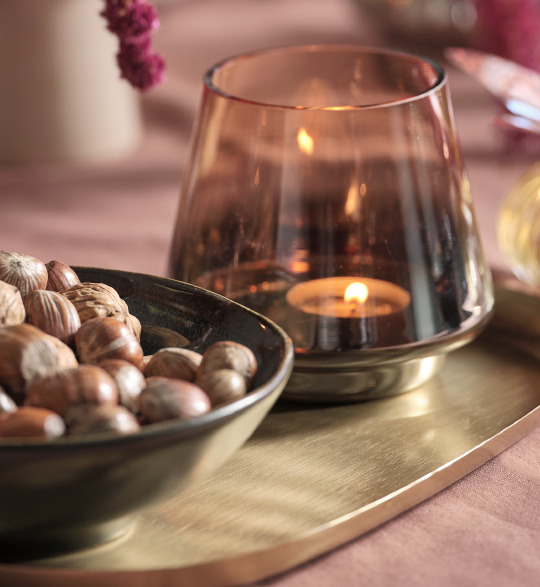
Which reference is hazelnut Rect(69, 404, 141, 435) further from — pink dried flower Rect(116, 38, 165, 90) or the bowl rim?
pink dried flower Rect(116, 38, 165, 90)

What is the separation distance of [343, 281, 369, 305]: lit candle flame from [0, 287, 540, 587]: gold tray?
1.6 inches

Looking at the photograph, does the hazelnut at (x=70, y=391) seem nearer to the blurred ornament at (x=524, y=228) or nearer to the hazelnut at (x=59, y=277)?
the hazelnut at (x=59, y=277)

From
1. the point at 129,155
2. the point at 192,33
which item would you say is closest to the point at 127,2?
the point at 129,155

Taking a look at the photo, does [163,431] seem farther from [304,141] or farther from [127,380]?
[304,141]

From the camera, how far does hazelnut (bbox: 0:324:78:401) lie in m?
0.24

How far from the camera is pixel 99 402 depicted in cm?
23

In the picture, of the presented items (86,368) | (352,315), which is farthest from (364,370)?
(86,368)

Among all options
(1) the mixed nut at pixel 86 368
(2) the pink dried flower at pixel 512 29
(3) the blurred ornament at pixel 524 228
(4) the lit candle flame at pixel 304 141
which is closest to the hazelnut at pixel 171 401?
(1) the mixed nut at pixel 86 368

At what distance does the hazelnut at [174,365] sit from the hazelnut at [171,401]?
0.02 m

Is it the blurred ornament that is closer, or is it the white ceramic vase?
the blurred ornament

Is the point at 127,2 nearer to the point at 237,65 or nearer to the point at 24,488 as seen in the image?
the point at 237,65

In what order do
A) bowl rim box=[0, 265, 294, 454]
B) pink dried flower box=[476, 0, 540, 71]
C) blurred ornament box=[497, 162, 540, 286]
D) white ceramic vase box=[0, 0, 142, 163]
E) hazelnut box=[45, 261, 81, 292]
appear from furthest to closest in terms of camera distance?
pink dried flower box=[476, 0, 540, 71], white ceramic vase box=[0, 0, 142, 163], blurred ornament box=[497, 162, 540, 286], hazelnut box=[45, 261, 81, 292], bowl rim box=[0, 265, 294, 454]

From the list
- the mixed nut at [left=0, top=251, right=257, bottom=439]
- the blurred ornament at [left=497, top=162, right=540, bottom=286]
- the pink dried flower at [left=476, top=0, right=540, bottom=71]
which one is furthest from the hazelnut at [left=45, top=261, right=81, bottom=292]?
the pink dried flower at [left=476, top=0, right=540, bottom=71]

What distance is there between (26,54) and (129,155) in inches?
4.6
